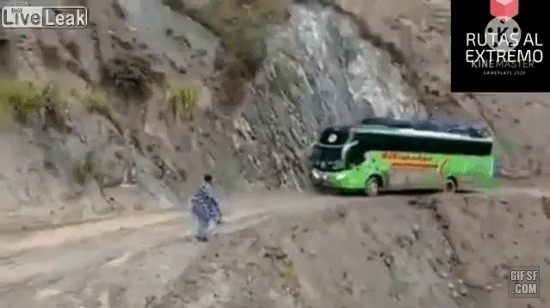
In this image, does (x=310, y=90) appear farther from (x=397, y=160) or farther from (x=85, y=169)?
(x=85, y=169)

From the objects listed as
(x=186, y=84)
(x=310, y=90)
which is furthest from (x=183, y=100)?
(x=310, y=90)

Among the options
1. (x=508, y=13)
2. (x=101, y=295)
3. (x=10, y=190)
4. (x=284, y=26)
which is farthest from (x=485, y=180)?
(x=10, y=190)

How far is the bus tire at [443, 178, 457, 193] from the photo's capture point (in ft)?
5.57

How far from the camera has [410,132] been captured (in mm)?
1688

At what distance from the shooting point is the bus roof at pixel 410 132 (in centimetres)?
168

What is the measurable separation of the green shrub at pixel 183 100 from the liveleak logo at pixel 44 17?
0.25 m

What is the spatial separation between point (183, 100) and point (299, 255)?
450mm

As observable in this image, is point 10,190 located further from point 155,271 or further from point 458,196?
point 458,196

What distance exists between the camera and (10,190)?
5.10 ft

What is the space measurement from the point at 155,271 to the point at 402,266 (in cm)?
58

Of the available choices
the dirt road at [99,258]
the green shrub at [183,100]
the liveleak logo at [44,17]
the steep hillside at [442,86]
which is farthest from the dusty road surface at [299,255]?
the liveleak logo at [44,17]

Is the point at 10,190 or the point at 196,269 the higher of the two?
the point at 10,190

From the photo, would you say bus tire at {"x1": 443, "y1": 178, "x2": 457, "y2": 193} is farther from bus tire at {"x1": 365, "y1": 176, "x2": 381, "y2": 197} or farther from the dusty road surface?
bus tire at {"x1": 365, "y1": 176, "x2": 381, "y2": 197}

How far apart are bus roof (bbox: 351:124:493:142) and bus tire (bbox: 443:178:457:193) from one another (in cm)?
10
